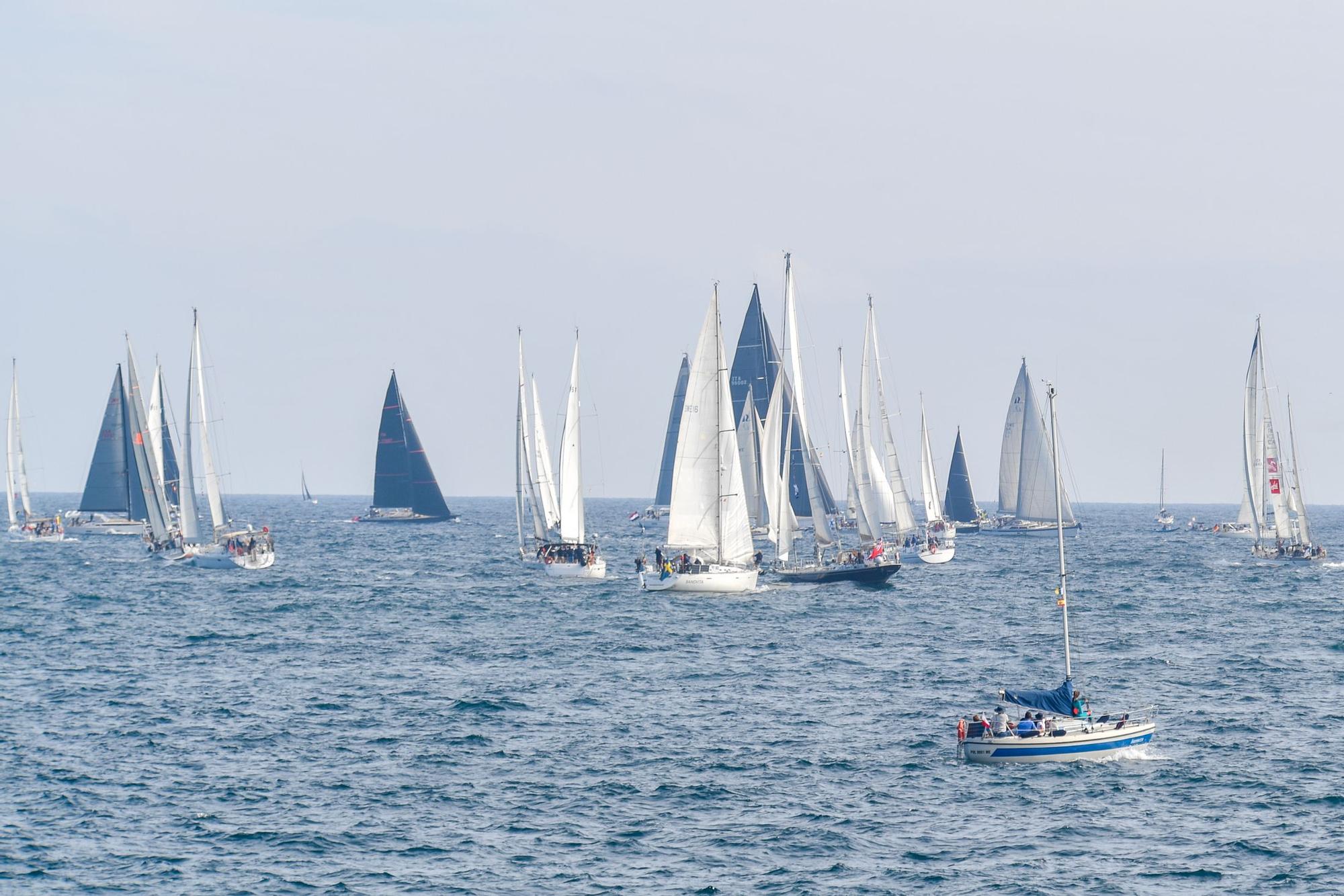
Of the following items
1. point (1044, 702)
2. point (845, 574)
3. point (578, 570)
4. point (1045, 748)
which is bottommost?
point (1045, 748)

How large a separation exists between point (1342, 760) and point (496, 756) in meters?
24.2

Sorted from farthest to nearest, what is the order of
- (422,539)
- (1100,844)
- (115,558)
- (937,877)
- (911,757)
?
1. (422,539)
2. (115,558)
3. (911,757)
4. (1100,844)
5. (937,877)

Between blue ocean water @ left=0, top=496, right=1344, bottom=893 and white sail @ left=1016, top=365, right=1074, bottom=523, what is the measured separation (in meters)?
59.0

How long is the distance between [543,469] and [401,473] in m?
84.0

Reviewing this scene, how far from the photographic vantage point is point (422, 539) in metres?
167

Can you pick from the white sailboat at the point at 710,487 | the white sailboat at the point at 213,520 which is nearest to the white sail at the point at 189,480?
the white sailboat at the point at 213,520

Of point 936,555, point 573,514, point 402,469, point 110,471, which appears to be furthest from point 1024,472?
point 110,471

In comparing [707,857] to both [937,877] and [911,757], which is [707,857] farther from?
[911,757]

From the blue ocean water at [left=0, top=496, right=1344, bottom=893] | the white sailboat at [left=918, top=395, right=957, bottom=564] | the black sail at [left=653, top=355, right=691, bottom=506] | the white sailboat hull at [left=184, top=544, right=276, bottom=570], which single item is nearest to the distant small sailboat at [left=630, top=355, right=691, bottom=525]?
the black sail at [left=653, top=355, right=691, bottom=506]

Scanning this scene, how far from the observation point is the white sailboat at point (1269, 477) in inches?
4464

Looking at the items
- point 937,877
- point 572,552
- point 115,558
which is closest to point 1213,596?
point 572,552

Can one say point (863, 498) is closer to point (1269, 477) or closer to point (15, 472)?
point (1269, 477)

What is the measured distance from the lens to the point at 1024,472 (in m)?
152

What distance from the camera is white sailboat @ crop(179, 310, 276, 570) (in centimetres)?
10669
